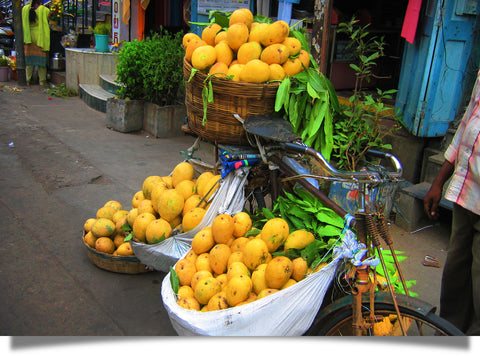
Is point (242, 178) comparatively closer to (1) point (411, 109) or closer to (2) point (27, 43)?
(1) point (411, 109)

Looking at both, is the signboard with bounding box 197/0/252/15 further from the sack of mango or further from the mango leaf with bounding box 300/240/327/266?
the mango leaf with bounding box 300/240/327/266

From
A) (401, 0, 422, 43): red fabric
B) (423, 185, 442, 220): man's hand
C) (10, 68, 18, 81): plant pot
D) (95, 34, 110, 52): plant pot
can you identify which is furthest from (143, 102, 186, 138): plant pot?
(10, 68, 18, 81): plant pot

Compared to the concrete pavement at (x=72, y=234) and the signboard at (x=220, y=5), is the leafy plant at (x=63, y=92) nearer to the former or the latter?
the concrete pavement at (x=72, y=234)

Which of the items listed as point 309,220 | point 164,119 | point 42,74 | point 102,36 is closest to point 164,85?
point 164,119

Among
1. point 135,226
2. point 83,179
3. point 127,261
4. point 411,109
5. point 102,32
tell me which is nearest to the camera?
point 135,226

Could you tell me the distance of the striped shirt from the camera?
6.99 feet

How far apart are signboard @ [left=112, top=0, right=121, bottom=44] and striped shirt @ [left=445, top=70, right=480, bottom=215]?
355 inches

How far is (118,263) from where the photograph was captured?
10.8 ft

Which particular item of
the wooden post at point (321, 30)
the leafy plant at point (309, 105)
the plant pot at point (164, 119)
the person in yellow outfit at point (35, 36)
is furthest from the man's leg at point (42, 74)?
the leafy plant at point (309, 105)

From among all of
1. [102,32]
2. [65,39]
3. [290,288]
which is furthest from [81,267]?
[65,39]

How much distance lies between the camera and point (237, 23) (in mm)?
2738

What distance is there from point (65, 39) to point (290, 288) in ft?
34.1

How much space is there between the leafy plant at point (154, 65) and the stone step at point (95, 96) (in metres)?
1.72

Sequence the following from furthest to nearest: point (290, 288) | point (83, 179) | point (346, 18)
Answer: point (346, 18) → point (83, 179) → point (290, 288)
